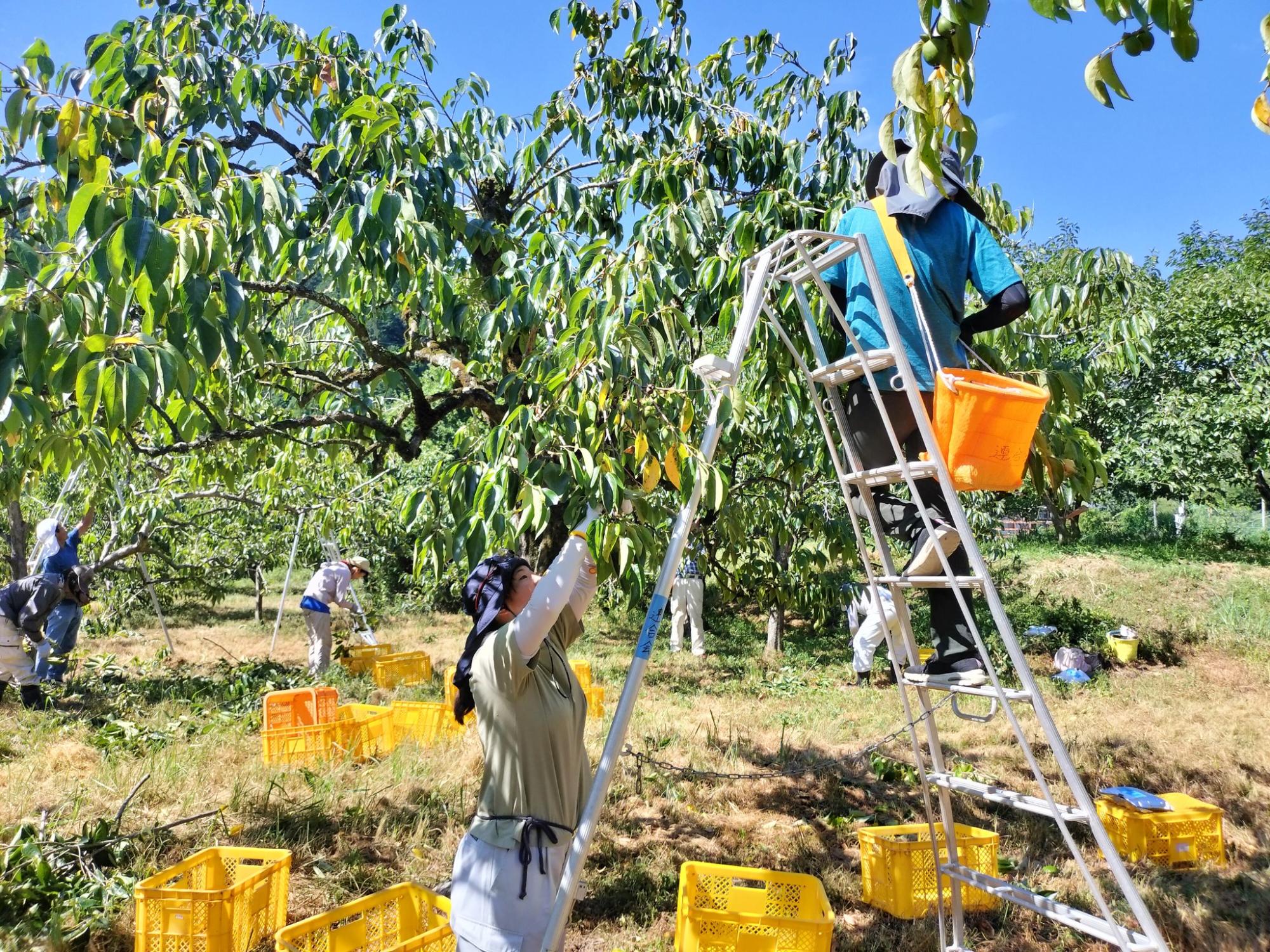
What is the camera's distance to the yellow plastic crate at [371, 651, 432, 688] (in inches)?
319

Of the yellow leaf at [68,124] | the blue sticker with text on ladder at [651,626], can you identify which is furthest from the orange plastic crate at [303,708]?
the blue sticker with text on ladder at [651,626]

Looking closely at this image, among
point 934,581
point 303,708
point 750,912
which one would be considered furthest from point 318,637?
point 934,581

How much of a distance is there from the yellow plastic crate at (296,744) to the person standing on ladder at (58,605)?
332cm

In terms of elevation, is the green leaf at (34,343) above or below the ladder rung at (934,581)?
above

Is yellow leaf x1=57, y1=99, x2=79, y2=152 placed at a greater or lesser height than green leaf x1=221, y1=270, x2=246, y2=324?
greater

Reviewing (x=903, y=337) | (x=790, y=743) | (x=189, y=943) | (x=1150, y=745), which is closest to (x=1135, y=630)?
(x=1150, y=745)

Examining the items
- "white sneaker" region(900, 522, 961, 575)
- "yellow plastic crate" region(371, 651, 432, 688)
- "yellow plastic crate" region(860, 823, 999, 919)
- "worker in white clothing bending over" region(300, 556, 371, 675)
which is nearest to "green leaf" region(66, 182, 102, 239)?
"white sneaker" region(900, 522, 961, 575)

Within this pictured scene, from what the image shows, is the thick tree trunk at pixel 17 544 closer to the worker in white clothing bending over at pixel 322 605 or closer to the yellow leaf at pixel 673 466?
the worker in white clothing bending over at pixel 322 605

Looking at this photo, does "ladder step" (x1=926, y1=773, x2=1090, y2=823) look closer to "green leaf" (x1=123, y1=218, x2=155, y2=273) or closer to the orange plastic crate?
"green leaf" (x1=123, y1=218, x2=155, y2=273)

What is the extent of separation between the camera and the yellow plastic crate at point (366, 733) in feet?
16.8

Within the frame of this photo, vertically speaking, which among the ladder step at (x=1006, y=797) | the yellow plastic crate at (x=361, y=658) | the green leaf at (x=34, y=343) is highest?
the green leaf at (x=34, y=343)

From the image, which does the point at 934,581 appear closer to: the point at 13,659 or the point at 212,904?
the point at 212,904

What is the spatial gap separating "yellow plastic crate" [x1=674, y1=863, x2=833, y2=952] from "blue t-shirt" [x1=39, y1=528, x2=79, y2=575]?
21.0ft

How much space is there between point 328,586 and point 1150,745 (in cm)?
757
